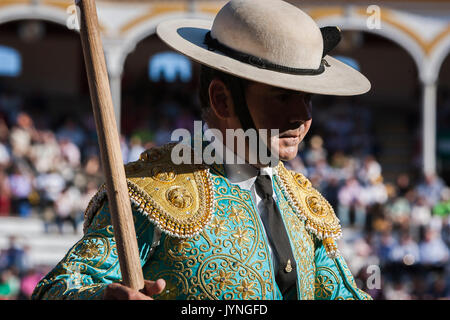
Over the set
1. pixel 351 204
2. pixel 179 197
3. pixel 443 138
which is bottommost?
pixel 351 204

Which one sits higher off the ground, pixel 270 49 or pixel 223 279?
pixel 270 49

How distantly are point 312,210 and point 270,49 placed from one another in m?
0.50

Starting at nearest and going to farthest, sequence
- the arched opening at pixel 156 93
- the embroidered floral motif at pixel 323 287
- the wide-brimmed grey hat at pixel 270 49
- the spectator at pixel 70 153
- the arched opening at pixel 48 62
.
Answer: the wide-brimmed grey hat at pixel 270 49 < the embroidered floral motif at pixel 323 287 < the spectator at pixel 70 153 < the arched opening at pixel 156 93 < the arched opening at pixel 48 62

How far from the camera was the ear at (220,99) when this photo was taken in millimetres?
2277

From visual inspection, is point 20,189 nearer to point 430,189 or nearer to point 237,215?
point 430,189

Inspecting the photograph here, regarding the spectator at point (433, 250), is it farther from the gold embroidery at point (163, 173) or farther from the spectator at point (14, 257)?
the gold embroidery at point (163, 173)

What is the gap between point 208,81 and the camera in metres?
2.32

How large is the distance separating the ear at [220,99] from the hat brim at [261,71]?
8cm

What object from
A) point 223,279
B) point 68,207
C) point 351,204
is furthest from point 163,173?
point 351,204

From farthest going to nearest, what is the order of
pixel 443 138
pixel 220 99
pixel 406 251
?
pixel 443 138 < pixel 406 251 < pixel 220 99

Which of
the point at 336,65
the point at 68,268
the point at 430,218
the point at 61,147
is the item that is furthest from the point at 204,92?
→ the point at 61,147

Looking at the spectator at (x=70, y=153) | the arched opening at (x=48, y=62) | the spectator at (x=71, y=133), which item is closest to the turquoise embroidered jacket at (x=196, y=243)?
the spectator at (x=70, y=153)

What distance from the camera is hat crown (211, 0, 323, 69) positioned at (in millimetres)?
2184

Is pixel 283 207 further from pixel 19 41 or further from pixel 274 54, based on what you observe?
pixel 19 41
